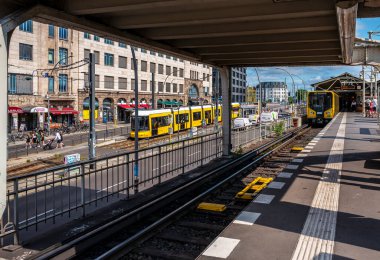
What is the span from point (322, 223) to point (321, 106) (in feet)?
107

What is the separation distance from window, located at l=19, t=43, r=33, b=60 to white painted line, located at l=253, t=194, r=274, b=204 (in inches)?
1644

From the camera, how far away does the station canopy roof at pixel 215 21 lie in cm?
750

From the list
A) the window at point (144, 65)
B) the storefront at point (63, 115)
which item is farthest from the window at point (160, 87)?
the storefront at point (63, 115)

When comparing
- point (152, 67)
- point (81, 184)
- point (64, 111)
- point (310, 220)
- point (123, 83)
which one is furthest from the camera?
point (152, 67)

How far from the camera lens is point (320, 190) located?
9.70 metres

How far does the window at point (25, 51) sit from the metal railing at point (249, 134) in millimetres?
30817

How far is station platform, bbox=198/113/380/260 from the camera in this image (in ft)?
19.0

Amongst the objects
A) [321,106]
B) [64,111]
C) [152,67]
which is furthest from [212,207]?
[152,67]

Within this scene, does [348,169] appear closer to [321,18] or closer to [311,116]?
[321,18]

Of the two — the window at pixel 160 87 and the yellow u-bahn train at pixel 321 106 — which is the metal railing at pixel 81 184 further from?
the window at pixel 160 87

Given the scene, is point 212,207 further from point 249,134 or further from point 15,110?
point 15,110

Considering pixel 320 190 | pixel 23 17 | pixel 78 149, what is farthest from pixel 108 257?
pixel 78 149

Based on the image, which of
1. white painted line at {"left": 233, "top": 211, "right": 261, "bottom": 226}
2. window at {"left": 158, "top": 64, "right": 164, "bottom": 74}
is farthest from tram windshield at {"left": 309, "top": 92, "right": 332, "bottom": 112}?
window at {"left": 158, "top": 64, "right": 164, "bottom": 74}

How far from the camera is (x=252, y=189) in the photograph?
35.3 feet
